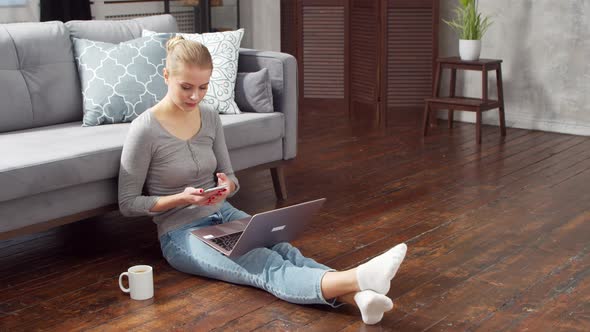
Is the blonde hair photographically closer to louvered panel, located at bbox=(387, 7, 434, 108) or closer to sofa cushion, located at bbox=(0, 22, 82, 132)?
sofa cushion, located at bbox=(0, 22, 82, 132)

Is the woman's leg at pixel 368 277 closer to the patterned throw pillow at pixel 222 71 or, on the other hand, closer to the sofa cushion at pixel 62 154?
the sofa cushion at pixel 62 154

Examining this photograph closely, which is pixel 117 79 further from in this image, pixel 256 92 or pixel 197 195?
pixel 197 195

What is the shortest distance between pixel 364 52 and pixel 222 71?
90.3 inches

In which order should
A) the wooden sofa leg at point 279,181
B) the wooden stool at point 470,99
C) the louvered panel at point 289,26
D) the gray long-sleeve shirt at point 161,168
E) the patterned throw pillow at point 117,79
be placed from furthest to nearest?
the louvered panel at point 289,26 < the wooden stool at point 470,99 < the wooden sofa leg at point 279,181 < the patterned throw pillow at point 117,79 < the gray long-sleeve shirt at point 161,168

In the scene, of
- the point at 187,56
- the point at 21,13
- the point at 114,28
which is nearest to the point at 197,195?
the point at 187,56

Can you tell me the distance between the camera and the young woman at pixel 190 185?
103 inches

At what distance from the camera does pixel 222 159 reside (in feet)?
10.0

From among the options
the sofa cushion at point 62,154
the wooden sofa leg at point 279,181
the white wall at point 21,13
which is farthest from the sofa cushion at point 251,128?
the white wall at point 21,13

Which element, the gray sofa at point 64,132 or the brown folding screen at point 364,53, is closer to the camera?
the gray sofa at point 64,132

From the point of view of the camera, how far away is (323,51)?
5984 millimetres

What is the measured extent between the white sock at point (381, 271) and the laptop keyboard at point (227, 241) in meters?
0.47

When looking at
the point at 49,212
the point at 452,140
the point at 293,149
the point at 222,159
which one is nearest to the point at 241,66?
the point at 293,149

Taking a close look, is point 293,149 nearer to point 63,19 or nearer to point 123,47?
point 123,47

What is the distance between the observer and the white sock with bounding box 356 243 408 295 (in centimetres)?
237
